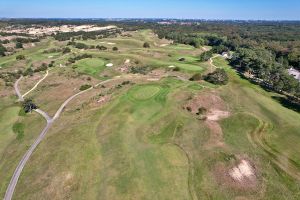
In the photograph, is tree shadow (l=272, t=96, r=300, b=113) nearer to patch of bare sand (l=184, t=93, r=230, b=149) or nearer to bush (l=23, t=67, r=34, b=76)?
patch of bare sand (l=184, t=93, r=230, b=149)

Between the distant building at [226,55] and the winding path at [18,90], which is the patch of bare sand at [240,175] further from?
the distant building at [226,55]

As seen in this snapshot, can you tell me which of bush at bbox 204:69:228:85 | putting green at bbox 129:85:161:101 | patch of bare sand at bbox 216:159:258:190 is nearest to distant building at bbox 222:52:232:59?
bush at bbox 204:69:228:85

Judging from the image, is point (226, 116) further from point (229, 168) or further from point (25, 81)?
point (25, 81)

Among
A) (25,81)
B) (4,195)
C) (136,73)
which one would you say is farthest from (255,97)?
(25,81)

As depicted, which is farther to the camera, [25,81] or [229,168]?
[25,81]

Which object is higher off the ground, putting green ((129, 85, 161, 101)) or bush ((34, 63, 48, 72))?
putting green ((129, 85, 161, 101))

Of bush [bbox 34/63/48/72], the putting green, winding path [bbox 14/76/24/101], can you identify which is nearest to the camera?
the putting green

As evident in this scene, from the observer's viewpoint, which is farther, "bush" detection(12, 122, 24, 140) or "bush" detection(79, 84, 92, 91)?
"bush" detection(79, 84, 92, 91)
